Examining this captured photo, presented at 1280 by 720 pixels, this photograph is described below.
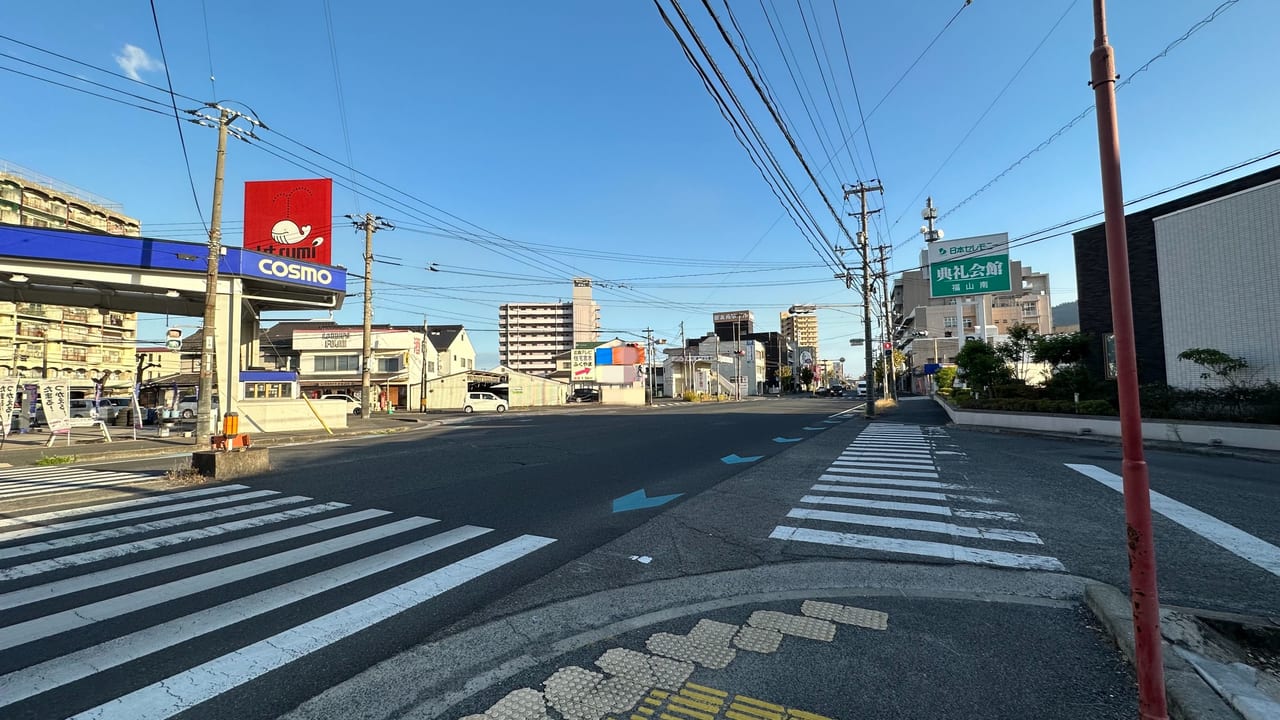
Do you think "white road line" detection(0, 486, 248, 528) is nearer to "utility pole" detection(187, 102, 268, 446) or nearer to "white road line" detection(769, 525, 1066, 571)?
"utility pole" detection(187, 102, 268, 446)

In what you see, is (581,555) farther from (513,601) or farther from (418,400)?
(418,400)

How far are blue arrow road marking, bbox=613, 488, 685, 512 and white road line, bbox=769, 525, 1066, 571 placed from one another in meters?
2.03

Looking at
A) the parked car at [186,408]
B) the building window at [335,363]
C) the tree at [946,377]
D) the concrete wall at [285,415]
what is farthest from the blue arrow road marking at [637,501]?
the building window at [335,363]

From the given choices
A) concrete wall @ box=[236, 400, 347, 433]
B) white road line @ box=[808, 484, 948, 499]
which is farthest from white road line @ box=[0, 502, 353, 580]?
concrete wall @ box=[236, 400, 347, 433]

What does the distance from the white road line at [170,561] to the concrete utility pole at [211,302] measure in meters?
8.91

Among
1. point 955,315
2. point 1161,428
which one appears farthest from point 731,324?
point 1161,428

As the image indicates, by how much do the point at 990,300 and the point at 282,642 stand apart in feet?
260

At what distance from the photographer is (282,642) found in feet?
11.7

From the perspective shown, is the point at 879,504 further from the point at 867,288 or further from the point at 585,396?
the point at 585,396

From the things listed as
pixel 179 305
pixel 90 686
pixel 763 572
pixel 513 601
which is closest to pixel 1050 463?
pixel 763 572

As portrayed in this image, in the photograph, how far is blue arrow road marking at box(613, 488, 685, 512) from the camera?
7.50m

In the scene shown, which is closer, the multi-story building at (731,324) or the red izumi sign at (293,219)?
the red izumi sign at (293,219)

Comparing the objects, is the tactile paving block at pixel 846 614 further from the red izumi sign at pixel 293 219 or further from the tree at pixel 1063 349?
the red izumi sign at pixel 293 219

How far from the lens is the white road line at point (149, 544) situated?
518cm
